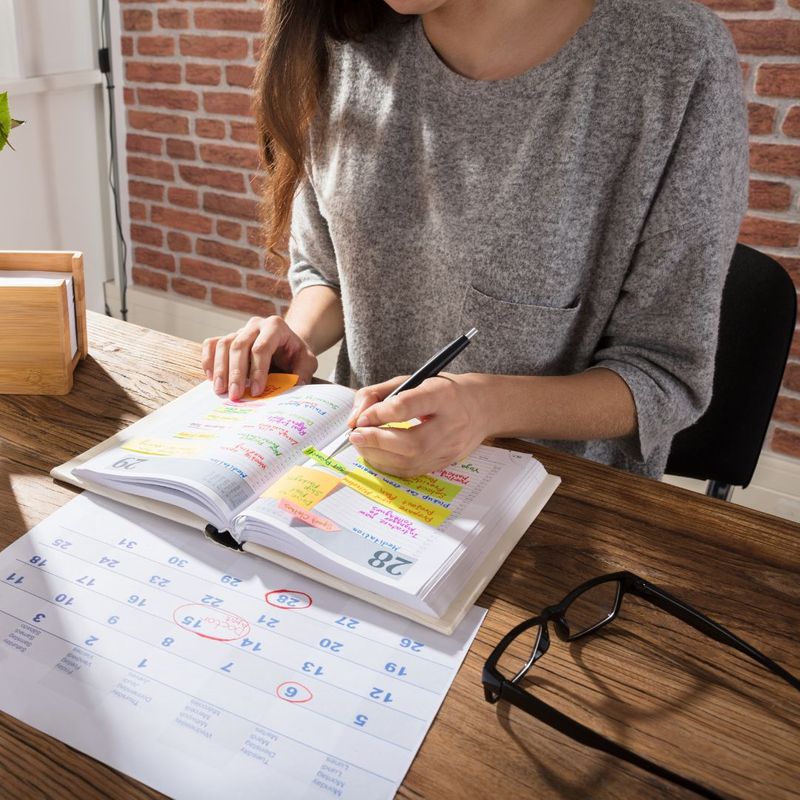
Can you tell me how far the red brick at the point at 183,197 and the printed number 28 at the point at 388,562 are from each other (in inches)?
86.2

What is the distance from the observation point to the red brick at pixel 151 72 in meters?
2.45

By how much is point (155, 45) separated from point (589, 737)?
8.17ft

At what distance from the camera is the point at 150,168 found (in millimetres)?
2639

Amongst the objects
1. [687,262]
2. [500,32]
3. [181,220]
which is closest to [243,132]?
[181,220]

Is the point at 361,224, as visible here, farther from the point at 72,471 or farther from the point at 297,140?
the point at 72,471

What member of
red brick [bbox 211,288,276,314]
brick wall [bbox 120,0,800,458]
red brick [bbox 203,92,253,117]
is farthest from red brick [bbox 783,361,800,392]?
red brick [bbox 203,92,253,117]

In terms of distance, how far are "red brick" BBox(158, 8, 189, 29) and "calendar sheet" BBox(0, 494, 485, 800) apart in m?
2.09

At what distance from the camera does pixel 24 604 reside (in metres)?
0.60

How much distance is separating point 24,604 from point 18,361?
41cm

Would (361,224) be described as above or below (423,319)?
above

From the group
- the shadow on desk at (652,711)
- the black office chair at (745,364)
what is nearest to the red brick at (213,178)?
the black office chair at (745,364)

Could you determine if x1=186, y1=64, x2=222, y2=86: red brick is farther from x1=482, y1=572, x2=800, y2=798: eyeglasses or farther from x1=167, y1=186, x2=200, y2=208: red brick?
x1=482, y1=572, x2=800, y2=798: eyeglasses

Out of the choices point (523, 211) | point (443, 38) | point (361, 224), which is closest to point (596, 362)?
point (523, 211)

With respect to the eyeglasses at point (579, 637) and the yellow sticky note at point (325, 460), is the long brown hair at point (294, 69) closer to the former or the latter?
the yellow sticky note at point (325, 460)
